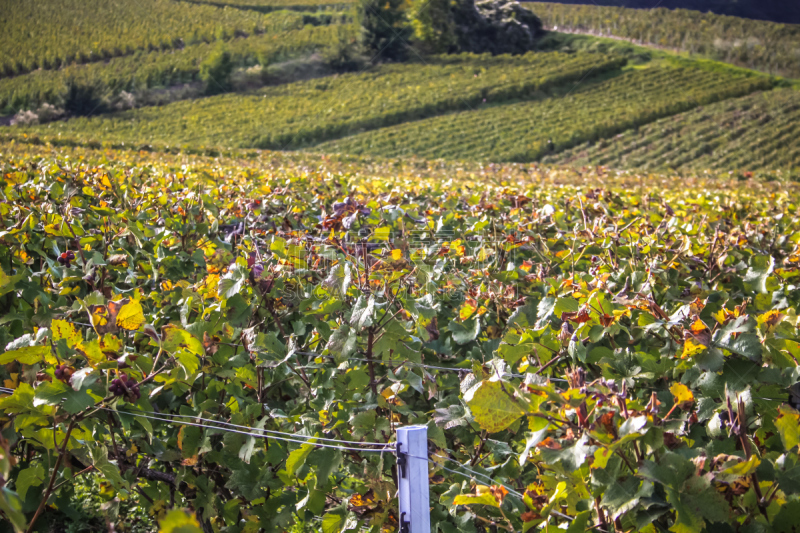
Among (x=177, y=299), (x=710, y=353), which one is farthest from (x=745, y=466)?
(x=177, y=299)

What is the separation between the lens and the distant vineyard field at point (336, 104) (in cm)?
2672

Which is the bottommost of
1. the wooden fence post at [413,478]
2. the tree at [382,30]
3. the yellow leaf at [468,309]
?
the wooden fence post at [413,478]

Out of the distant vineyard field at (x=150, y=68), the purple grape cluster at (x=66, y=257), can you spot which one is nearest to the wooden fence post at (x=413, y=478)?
the purple grape cluster at (x=66, y=257)

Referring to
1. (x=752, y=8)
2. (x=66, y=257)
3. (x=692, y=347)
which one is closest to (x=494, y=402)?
(x=692, y=347)

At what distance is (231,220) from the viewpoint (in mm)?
2244

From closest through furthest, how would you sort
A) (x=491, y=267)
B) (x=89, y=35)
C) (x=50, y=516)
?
(x=50, y=516) → (x=491, y=267) → (x=89, y=35)

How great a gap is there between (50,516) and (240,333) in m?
1.01

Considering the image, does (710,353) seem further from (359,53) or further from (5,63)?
(5,63)

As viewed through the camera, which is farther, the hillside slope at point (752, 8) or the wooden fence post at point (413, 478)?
the hillside slope at point (752, 8)

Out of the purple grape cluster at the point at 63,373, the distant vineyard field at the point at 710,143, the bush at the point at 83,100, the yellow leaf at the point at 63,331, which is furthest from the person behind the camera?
the bush at the point at 83,100

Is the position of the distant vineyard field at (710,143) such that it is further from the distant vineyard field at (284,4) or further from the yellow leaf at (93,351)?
the distant vineyard field at (284,4)

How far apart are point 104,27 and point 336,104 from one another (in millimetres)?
30194

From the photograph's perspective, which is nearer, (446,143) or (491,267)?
(491,267)

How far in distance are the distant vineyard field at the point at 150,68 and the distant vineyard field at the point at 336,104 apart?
503cm
